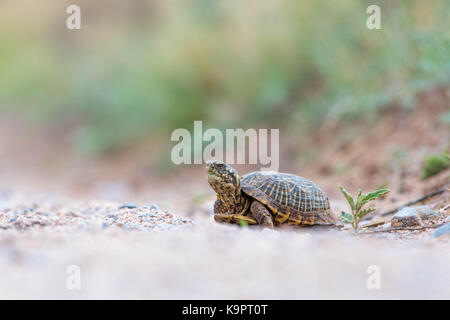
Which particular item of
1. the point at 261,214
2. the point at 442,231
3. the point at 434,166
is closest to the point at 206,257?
the point at 261,214

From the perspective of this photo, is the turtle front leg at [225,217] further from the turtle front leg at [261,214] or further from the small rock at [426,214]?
the small rock at [426,214]

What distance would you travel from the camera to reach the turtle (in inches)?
142

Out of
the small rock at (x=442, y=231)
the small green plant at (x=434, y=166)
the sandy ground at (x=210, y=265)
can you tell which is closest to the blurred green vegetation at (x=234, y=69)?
the small green plant at (x=434, y=166)

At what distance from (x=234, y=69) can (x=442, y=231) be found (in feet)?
19.9

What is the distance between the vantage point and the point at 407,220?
3592 millimetres

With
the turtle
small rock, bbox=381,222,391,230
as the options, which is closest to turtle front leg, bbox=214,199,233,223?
the turtle

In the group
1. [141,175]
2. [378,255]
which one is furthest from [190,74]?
[378,255]

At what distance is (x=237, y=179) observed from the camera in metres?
3.70

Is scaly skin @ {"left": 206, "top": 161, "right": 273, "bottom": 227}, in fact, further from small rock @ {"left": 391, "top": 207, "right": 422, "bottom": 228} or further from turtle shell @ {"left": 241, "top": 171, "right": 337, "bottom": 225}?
small rock @ {"left": 391, "top": 207, "right": 422, "bottom": 228}

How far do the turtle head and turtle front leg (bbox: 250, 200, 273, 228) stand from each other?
0.16 m

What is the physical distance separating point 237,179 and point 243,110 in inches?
192

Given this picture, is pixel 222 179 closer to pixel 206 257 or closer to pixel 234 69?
pixel 206 257
